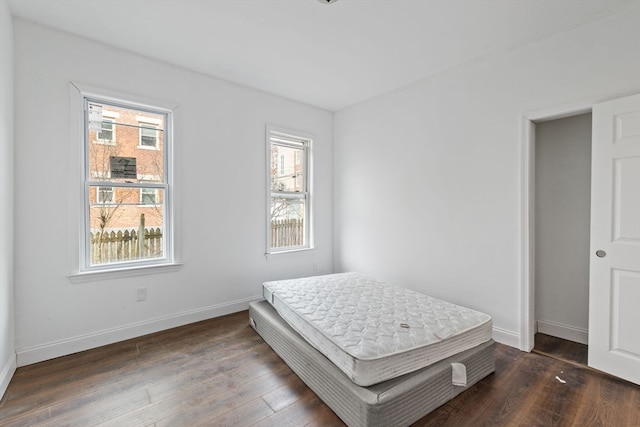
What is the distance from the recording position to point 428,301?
2547 millimetres

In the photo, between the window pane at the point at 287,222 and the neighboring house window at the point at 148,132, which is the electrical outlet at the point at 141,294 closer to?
the neighboring house window at the point at 148,132

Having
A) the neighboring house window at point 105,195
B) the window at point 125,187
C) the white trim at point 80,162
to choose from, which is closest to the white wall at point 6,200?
the white trim at point 80,162

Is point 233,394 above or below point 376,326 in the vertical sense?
below

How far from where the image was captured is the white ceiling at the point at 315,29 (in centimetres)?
210

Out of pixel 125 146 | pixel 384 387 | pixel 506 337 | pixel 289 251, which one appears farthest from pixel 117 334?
pixel 506 337

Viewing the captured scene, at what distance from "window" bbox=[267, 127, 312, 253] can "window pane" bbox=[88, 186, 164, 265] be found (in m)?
1.27

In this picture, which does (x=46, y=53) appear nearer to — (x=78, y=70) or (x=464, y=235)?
(x=78, y=70)

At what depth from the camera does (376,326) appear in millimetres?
2029

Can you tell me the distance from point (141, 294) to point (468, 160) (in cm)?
351

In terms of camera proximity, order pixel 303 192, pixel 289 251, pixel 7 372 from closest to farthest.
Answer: pixel 7 372 < pixel 289 251 < pixel 303 192

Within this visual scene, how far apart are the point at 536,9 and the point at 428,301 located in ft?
7.92

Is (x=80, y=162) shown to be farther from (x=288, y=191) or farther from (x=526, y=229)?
(x=526, y=229)

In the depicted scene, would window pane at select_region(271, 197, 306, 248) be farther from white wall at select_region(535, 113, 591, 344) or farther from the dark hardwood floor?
white wall at select_region(535, 113, 591, 344)

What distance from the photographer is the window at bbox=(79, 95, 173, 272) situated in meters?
2.61
